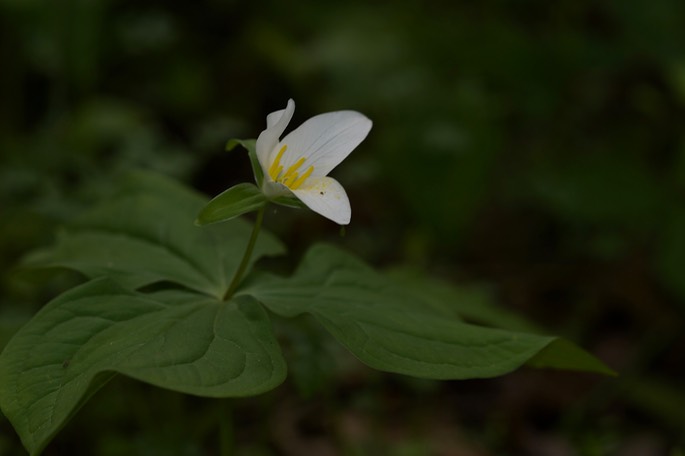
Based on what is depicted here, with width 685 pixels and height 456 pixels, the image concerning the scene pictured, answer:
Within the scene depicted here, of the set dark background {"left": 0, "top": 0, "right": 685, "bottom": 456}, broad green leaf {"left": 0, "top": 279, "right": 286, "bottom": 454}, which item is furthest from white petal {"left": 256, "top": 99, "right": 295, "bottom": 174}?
dark background {"left": 0, "top": 0, "right": 685, "bottom": 456}

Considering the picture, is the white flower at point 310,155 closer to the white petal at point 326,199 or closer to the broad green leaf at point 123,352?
the white petal at point 326,199

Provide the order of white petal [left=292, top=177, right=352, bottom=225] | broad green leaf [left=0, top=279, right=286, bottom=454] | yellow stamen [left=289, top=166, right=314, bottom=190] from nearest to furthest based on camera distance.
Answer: broad green leaf [left=0, top=279, right=286, bottom=454], white petal [left=292, top=177, right=352, bottom=225], yellow stamen [left=289, top=166, right=314, bottom=190]

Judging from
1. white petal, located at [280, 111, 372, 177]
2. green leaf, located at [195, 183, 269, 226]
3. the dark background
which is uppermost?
white petal, located at [280, 111, 372, 177]

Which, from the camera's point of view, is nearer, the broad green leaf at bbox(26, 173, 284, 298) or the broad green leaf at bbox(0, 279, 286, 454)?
the broad green leaf at bbox(0, 279, 286, 454)

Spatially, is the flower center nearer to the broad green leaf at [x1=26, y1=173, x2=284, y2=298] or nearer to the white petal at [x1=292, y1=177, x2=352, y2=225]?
the white petal at [x1=292, y1=177, x2=352, y2=225]

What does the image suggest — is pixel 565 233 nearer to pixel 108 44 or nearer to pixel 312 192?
pixel 108 44

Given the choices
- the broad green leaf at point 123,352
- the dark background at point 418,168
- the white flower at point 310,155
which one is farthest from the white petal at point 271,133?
the dark background at point 418,168

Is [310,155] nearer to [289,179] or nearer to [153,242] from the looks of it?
[289,179]
